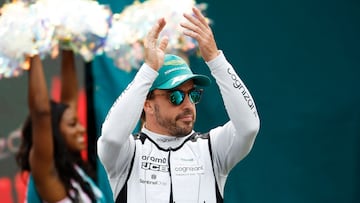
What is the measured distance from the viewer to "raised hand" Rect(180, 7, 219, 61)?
3830 millimetres

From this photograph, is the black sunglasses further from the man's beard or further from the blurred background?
the blurred background

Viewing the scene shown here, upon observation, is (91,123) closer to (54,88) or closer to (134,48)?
(54,88)

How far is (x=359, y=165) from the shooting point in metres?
6.38

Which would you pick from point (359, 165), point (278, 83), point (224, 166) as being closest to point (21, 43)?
point (224, 166)

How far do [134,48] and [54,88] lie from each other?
121cm

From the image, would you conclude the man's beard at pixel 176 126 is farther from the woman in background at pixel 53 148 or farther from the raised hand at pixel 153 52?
the woman in background at pixel 53 148

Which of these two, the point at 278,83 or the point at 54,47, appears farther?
the point at 278,83

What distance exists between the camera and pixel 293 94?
6383mm

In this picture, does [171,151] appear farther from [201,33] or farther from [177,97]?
[201,33]

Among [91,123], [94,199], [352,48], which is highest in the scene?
[352,48]

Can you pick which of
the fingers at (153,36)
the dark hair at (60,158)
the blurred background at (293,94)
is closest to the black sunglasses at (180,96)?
the fingers at (153,36)

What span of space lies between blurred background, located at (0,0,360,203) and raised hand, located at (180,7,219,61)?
241 centimetres

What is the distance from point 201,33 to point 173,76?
26cm

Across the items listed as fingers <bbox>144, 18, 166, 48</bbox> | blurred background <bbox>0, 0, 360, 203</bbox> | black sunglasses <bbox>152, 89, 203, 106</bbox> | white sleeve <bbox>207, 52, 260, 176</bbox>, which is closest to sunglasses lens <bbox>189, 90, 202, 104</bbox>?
black sunglasses <bbox>152, 89, 203, 106</bbox>
